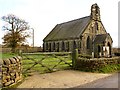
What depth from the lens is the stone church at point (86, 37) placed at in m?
39.0

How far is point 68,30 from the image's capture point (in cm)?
4631

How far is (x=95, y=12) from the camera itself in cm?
4278

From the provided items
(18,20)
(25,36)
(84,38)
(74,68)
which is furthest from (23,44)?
(74,68)

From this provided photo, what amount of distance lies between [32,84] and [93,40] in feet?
107

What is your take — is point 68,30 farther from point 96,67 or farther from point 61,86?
point 61,86

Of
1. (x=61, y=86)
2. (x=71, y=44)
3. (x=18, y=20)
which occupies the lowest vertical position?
(x=61, y=86)

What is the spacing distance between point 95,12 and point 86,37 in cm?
655

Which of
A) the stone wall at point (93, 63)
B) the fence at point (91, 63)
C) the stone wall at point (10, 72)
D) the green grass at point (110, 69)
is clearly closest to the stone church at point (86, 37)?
the green grass at point (110, 69)

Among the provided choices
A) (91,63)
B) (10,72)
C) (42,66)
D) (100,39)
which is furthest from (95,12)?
(10,72)

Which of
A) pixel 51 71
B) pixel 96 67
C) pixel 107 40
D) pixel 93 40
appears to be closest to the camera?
pixel 51 71

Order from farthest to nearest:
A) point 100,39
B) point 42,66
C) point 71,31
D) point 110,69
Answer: point 71,31 → point 100,39 → point 110,69 → point 42,66

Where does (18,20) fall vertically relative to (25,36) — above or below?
above

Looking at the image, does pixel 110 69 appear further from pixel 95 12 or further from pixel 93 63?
pixel 95 12

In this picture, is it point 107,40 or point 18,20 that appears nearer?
point 107,40
